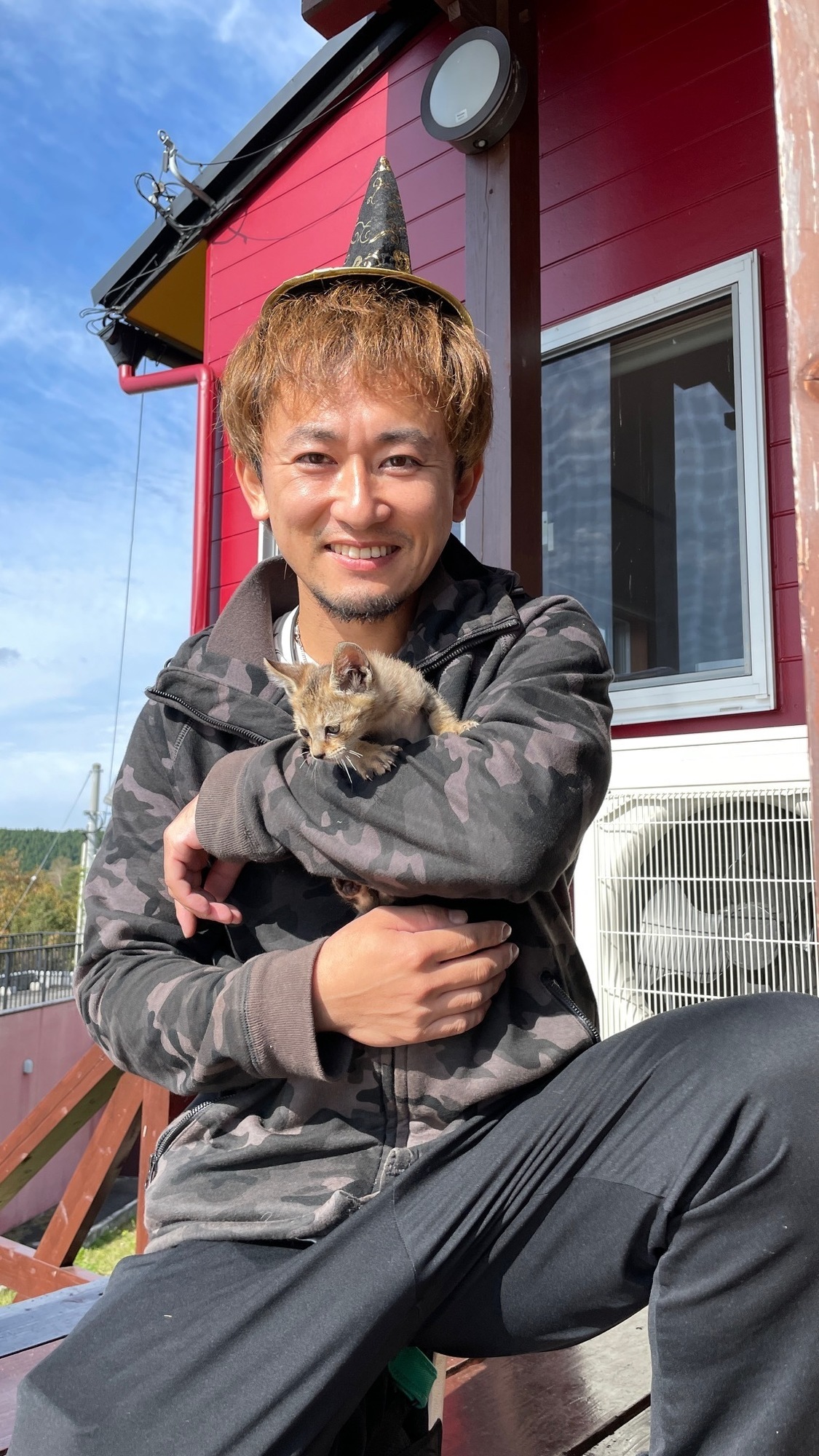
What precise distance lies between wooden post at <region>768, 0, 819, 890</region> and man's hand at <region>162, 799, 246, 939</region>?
0.90m

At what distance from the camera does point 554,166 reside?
4.34 metres

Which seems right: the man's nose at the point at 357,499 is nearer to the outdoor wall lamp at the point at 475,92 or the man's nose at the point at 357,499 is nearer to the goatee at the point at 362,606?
the goatee at the point at 362,606

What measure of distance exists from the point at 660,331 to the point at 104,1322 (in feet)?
12.6

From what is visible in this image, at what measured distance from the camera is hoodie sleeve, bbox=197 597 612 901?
4.23 ft

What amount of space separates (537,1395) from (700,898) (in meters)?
1.52

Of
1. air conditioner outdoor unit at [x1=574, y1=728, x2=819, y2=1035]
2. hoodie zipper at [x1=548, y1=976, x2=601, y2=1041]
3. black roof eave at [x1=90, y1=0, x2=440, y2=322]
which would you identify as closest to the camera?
hoodie zipper at [x1=548, y1=976, x2=601, y2=1041]

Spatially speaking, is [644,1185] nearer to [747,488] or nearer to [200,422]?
[747,488]

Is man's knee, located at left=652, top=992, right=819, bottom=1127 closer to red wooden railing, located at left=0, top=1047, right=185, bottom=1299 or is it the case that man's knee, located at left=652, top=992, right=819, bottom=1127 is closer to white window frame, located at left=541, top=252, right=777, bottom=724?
red wooden railing, located at left=0, top=1047, right=185, bottom=1299

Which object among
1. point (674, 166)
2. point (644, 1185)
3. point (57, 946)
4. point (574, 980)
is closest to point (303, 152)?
point (674, 166)

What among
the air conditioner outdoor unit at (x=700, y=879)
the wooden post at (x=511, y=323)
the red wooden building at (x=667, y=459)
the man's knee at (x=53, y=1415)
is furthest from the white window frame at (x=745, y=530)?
the man's knee at (x=53, y=1415)

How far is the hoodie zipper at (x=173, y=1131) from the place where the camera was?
1505mm

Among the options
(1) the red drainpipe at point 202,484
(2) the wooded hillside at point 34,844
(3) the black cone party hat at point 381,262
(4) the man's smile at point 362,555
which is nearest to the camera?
(4) the man's smile at point 362,555

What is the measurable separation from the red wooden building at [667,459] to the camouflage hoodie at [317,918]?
1412 mm

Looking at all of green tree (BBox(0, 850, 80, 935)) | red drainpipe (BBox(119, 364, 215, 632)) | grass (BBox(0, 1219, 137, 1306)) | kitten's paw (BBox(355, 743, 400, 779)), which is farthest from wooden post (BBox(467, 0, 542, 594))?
green tree (BBox(0, 850, 80, 935))
